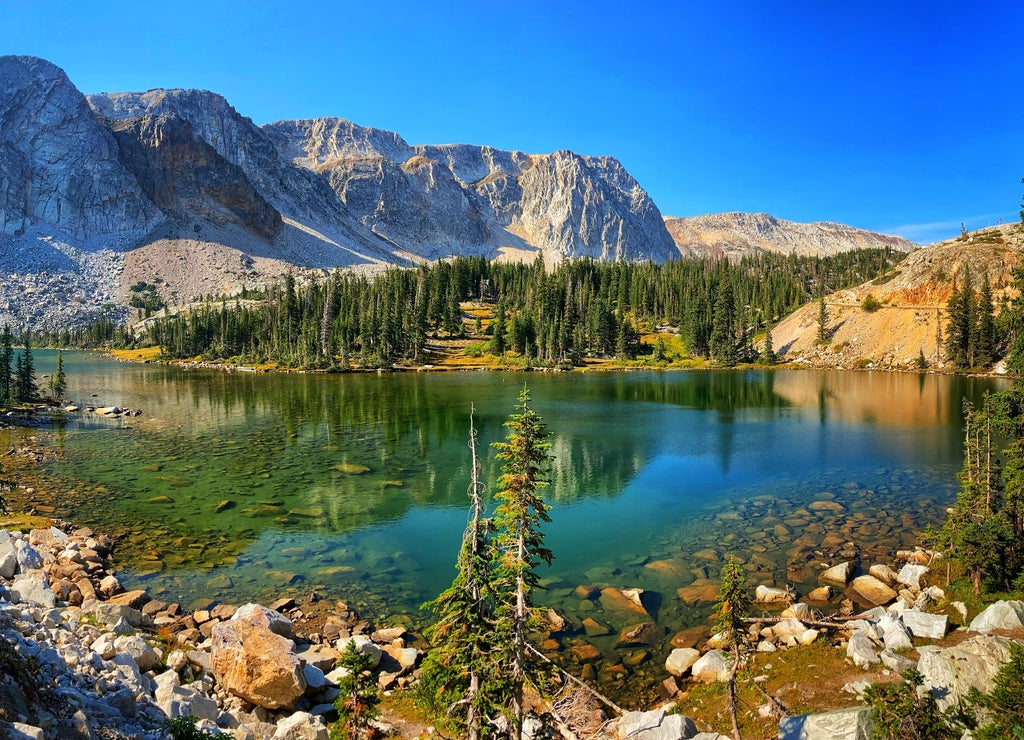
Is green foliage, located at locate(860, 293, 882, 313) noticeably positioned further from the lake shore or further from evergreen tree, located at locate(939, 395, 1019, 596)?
the lake shore

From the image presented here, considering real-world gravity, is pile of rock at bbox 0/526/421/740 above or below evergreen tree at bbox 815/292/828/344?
below

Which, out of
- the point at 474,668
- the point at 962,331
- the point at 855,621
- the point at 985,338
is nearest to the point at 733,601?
the point at 474,668

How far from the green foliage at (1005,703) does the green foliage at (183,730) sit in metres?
14.3

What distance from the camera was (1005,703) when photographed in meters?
10.2

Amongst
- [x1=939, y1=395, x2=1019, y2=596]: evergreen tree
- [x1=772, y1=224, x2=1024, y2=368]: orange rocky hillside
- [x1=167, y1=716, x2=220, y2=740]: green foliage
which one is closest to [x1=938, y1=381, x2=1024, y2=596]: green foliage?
[x1=939, y1=395, x2=1019, y2=596]: evergreen tree

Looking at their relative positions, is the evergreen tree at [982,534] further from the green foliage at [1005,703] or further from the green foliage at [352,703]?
the green foliage at [352,703]

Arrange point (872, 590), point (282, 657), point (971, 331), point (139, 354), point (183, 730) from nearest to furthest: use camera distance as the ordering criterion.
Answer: point (183, 730) → point (282, 657) → point (872, 590) → point (971, 331) → point (139, 354)

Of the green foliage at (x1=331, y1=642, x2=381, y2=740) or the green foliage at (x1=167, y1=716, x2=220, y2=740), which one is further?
the green foliage at (x1=331, y1=642, x2=381, y2=740)

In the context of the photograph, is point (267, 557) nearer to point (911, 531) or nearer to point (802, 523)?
point (802, 523)

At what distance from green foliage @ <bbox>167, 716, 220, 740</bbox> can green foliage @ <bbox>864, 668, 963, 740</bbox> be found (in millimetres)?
12776

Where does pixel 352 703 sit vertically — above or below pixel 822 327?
below

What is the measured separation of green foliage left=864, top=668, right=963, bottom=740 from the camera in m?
10.1

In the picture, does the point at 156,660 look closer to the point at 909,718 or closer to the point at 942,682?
the point at 909,718

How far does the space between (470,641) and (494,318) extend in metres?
152
